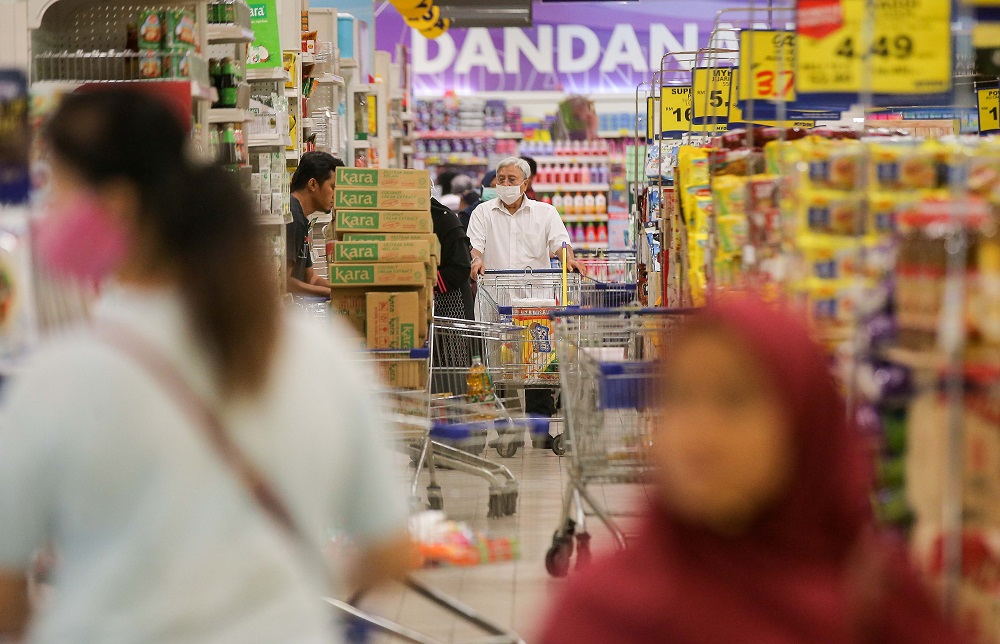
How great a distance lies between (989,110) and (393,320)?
12.1 ft

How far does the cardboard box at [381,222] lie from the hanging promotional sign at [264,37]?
5.60ft

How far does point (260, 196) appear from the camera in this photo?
20.2 ft

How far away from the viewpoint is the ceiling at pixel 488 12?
406 inches

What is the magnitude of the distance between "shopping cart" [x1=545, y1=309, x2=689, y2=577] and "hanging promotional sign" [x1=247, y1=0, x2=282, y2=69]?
9.18ft

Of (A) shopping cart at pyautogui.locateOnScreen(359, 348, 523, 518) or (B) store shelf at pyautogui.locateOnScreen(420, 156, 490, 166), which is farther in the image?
(B) store shelf at pyautogui.locateOnScreen(420, 156, 490, 166)

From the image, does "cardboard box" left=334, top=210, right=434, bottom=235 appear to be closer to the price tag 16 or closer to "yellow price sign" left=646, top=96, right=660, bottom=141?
the price tag 16

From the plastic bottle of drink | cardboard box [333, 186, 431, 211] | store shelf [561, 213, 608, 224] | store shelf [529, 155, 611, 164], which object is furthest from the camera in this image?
store shelf [529, 155, 611, 164]

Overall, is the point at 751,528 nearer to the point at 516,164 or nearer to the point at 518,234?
the point at 518,234

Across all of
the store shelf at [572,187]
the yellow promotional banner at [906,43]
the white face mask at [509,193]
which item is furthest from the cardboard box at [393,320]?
the store shelf at [572,187]

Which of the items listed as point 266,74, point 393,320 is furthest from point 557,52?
point 393,320

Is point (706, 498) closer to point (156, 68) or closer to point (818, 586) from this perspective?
point (818, 586)

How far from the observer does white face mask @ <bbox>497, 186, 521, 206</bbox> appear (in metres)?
9.39

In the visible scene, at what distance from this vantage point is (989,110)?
6.79 metres

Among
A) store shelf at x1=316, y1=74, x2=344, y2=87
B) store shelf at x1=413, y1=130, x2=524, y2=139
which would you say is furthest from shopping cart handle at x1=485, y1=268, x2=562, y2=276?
store shelf at x1=413, y1=130, x2=524, y2=139
